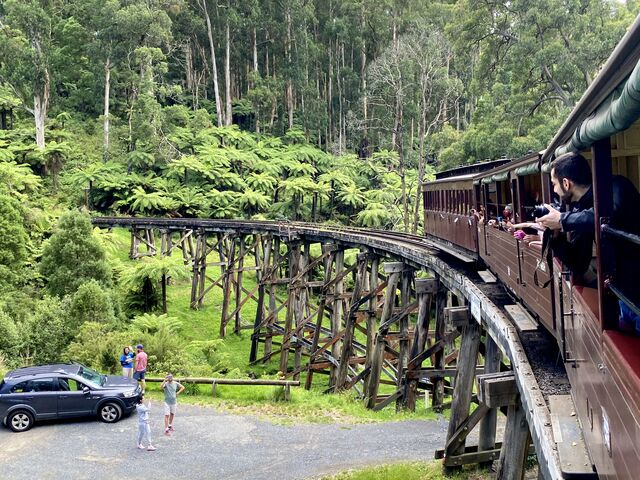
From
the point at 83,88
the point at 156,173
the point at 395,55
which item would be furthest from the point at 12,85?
the point at 395,55

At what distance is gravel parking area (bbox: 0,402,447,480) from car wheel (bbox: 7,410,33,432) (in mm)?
126

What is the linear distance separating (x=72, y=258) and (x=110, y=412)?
8.45 m

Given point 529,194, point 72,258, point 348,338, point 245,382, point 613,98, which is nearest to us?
point 613,98

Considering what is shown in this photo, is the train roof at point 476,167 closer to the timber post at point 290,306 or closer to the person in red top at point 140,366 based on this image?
the timber post at point 290,306

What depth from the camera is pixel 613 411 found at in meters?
2.26

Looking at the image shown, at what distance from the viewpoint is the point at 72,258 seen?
17.7 metres

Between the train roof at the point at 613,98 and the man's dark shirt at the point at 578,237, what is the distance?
0.97 feet

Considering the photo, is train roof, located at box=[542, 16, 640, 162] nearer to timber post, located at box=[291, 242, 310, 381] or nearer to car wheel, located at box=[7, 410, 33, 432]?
car wheel, located at box=[7, 410, 33, 432]

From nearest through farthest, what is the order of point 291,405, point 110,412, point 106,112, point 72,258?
point 110,412 → point 291,405 → point 72,258 → point 106,112

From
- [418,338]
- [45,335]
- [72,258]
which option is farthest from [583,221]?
[72,258]

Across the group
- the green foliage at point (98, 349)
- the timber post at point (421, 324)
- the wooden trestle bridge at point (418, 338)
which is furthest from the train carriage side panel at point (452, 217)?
the green foliage at point (98, 349)

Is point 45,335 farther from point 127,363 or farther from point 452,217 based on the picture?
point 452,217

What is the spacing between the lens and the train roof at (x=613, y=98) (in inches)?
69.2

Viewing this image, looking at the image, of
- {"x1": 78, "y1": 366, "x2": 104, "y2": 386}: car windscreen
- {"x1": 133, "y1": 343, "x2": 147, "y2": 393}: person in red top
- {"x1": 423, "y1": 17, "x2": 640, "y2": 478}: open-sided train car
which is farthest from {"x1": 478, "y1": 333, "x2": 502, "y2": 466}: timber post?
{"x1": 133, "y1": 343, "x2": 147, "y2": 393}: person in red top
